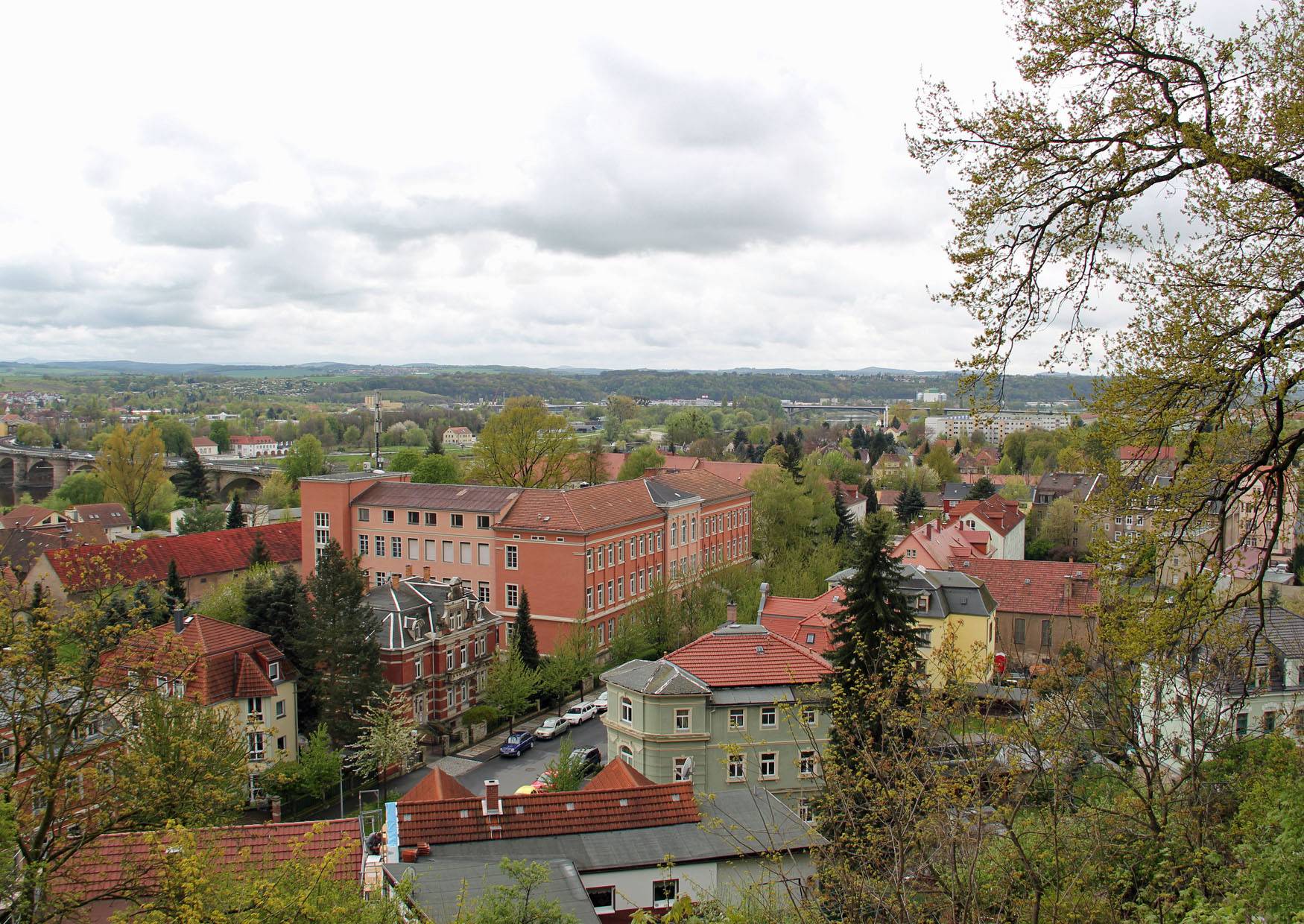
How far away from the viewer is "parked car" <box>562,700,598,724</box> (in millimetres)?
35906

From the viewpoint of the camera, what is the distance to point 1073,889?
416 inches

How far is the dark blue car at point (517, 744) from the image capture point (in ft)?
108

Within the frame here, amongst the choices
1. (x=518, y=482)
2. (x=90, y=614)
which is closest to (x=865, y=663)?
(x=90, y=614)

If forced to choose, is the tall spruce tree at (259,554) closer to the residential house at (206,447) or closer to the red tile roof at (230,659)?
the red tile roof at (230,659)

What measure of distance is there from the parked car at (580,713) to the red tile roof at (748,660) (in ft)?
28.1

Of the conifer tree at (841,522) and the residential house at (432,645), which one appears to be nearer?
the residential house at (432,645)

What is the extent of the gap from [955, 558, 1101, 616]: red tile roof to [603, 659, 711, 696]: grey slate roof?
19.4 metres

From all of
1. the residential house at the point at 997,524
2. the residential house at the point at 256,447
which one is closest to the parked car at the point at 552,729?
the residential house at the point at 997,524

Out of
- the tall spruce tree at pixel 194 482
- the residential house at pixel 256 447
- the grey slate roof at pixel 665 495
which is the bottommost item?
the residential house at pixel 256 447

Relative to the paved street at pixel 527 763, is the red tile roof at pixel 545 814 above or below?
above

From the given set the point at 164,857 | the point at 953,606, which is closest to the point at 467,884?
the point at 164,857

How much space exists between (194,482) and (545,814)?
88.6 meters

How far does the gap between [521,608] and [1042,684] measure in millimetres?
27937

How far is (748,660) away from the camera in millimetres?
28078
